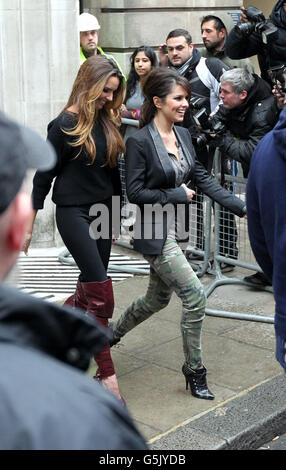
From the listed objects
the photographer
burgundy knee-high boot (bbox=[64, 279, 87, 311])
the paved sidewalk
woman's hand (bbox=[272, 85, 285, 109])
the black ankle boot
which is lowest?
the paved sidewalk

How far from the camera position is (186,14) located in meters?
11.3

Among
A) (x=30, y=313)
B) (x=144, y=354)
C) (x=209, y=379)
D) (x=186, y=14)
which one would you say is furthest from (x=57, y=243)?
(x=30, y=313)

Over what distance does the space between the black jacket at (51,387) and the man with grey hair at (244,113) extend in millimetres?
5303

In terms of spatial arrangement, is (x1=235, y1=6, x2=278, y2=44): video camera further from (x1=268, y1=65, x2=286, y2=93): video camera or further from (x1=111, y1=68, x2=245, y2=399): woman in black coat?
(x1=111, y1=68, x2=245, y2=399): woman in black coat

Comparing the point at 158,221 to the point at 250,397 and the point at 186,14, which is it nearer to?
the point at 250,397

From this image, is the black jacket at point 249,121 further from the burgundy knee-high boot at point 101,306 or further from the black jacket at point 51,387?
the black jacket at point 51,387

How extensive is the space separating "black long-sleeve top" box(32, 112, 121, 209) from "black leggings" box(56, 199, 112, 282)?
6 centimetres

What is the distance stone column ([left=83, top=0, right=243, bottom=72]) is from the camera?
1094 cm

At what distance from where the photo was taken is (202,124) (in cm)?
718

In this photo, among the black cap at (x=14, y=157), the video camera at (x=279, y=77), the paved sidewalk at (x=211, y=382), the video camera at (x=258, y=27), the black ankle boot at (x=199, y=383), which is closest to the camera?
the black cap at (x=14, y=157)

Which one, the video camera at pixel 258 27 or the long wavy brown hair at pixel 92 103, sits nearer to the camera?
the long wavy brown hair at pixel 92 103

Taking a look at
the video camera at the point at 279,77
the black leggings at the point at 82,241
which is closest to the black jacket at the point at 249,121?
the video camera at the point at 279,77

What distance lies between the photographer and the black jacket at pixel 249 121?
22.0ft

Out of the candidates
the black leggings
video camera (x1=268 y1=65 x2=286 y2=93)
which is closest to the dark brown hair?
the black leggings
